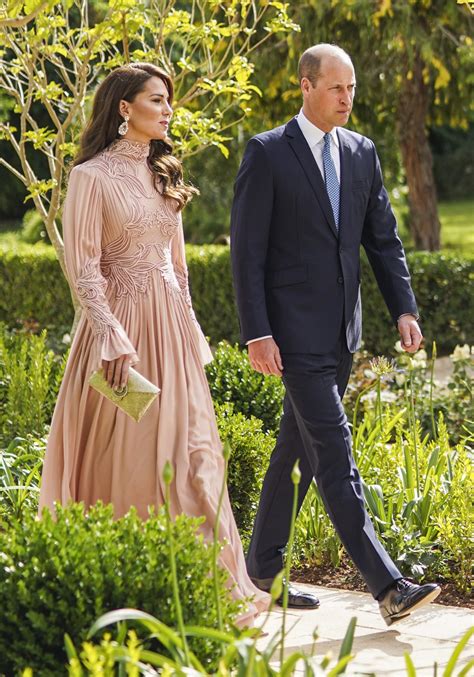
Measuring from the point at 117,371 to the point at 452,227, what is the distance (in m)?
22.9

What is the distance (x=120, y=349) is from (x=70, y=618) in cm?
111

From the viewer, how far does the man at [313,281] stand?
3.93 meters

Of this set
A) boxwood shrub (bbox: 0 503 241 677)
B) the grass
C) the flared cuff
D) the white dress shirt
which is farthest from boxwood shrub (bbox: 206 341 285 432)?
the grass

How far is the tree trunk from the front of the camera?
13.0 m

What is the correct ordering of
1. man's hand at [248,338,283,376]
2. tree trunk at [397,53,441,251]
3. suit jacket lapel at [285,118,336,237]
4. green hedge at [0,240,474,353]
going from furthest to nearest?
tree trunk at [397,53,441,251] < green hedge at [0,240,474,353] < suit jacket lapel at [285,118,336,237] < man's hand at [248,338,283,376]

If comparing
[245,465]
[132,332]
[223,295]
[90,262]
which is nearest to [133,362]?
[132,332]

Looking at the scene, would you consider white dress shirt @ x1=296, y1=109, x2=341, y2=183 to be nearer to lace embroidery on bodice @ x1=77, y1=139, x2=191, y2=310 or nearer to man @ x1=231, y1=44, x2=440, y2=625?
man @ x1=231, y1=44, x2=440, y2=625

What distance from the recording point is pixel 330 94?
4043 mm

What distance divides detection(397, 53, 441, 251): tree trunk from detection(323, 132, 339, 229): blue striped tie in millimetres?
8952

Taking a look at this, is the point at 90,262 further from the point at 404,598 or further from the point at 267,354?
the point at 404,598

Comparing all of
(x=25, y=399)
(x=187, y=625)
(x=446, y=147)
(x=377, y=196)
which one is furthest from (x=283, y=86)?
(x=446, y=147)

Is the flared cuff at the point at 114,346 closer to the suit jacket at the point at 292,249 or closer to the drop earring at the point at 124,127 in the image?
the suit jacket at the point at 292,249

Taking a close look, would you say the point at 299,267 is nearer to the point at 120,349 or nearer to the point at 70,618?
the point at 120,349

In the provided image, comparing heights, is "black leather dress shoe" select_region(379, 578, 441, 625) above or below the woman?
below
